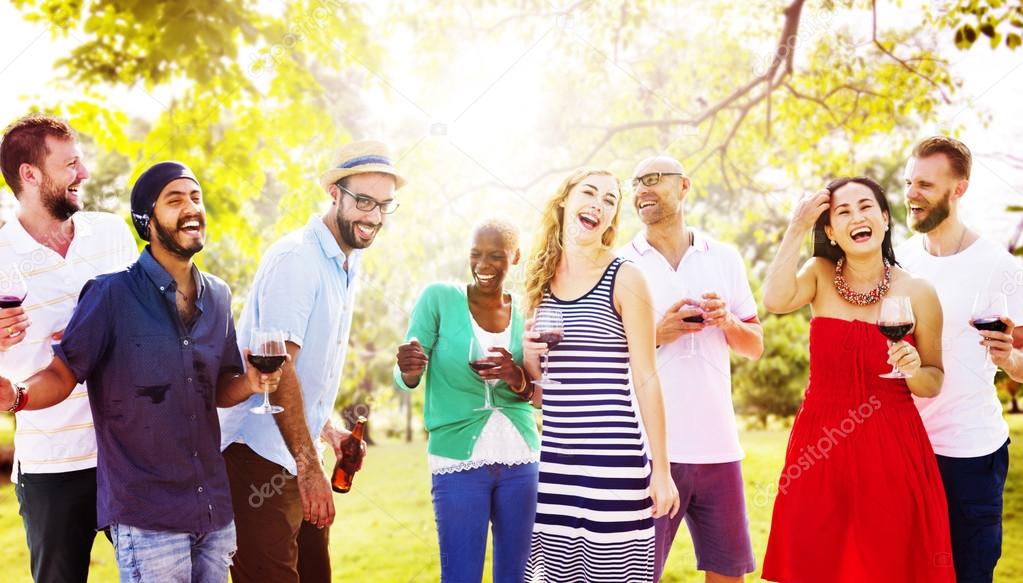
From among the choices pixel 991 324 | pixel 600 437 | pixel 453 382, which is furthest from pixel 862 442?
pixel 453 382

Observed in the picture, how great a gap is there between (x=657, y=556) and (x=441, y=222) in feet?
19.2

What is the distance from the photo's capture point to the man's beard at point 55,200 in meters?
3.04

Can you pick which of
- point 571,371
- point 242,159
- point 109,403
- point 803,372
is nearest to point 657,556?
point 571,371

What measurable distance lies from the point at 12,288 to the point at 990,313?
128 inches

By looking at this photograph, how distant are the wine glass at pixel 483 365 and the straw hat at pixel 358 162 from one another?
0.74m

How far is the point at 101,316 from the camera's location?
2451 mm

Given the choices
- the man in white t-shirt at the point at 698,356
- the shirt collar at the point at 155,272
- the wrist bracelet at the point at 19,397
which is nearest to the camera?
the wrist bracelet at the point at 19,397

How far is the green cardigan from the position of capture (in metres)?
3.28

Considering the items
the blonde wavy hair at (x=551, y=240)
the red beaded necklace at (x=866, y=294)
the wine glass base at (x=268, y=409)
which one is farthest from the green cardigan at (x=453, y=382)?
the red beaded necklace at (x=866, y=294)

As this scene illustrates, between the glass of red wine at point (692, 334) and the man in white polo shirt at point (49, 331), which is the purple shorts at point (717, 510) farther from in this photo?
the man in white polo shirt at point (49, 331)

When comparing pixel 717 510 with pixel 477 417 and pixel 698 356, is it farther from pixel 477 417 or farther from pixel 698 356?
pixel 477 417

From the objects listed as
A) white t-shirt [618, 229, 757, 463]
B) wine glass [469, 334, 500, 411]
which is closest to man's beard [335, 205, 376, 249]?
wine glass [469, 334, 500, 411]

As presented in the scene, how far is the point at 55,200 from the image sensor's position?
A: 3064mm

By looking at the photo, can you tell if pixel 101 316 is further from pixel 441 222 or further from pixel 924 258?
pixel 441 222
